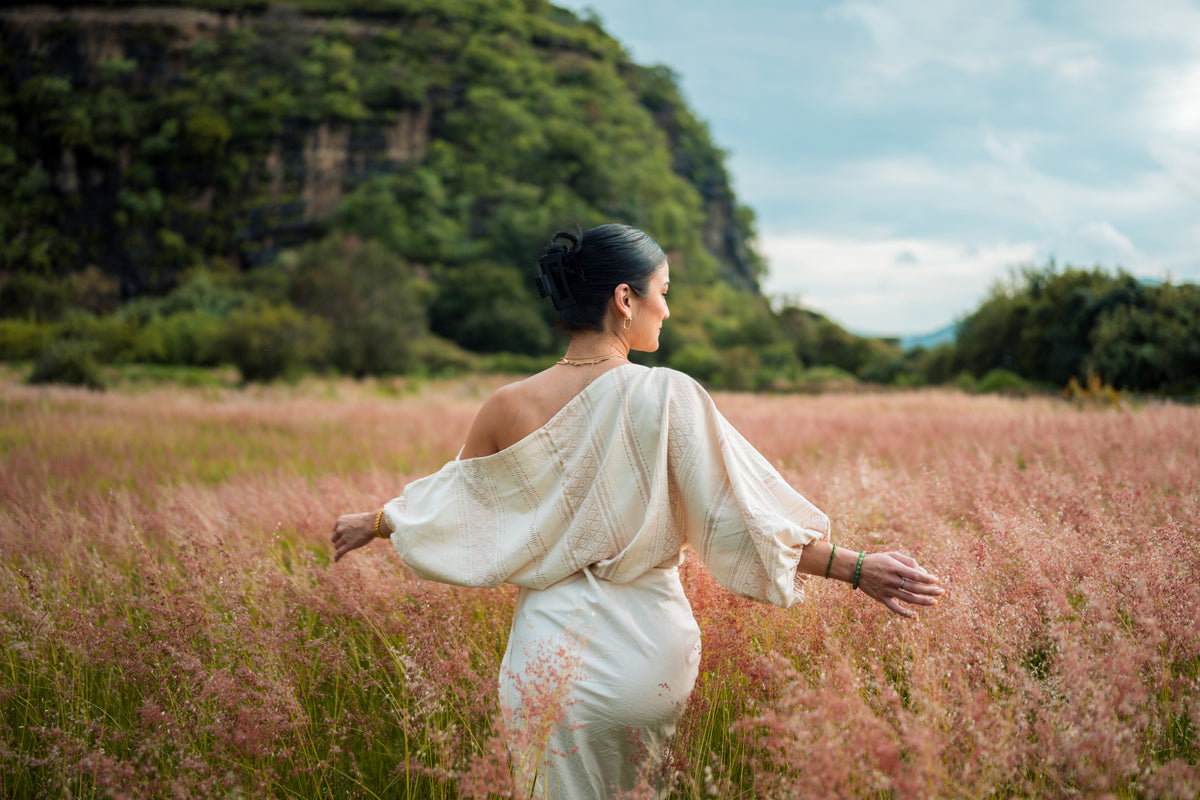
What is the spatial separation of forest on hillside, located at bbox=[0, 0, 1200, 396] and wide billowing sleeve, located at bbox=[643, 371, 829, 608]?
94.9 ft

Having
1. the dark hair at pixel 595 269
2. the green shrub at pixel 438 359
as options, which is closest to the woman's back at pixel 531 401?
the dark hair at pixel 595 269

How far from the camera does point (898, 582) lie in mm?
1784

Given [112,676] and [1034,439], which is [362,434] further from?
[1034,439]

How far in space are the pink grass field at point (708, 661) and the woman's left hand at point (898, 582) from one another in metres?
0.16

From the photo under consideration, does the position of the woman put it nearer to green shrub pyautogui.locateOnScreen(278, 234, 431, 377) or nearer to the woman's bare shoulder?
the woman's bare shoulder

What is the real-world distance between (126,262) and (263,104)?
19.8 meters

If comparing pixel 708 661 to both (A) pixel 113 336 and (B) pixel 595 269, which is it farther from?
(A) pixel 113 336

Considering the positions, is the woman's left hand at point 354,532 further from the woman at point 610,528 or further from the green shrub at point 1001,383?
the green shrub at point 1001,383

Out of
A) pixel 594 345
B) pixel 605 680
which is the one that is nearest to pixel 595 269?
pixel 594 345

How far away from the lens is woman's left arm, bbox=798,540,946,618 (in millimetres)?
1773

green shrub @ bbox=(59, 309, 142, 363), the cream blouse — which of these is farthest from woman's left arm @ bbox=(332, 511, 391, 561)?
green shrub @ bbox=(59, 309, 142, 363)

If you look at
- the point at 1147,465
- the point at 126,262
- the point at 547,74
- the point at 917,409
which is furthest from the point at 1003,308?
the point at 126,262

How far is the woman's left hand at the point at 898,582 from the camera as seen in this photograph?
1771 mm

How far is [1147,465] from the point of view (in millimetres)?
4512
